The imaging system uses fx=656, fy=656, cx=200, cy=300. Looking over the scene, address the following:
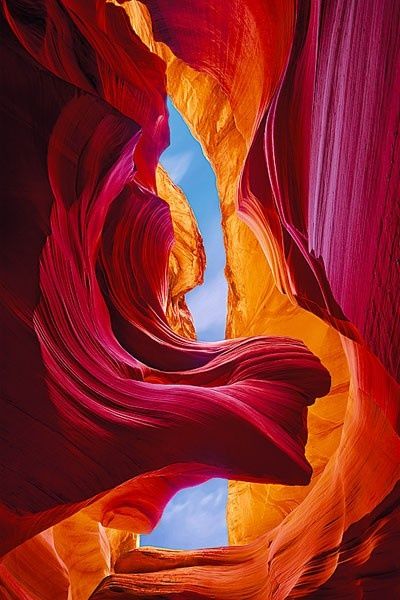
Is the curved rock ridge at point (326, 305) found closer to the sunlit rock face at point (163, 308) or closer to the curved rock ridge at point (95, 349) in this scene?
the sunlit rock face at point (163, 308)

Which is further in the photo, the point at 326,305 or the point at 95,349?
the point at 95,349

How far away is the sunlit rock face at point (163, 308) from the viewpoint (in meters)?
2.71

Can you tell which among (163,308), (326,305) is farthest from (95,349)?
(163,308)

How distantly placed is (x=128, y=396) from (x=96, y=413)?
0.32 metres

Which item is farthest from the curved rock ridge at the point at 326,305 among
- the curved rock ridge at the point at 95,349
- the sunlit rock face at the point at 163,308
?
the curved rock ridge at the point at 95,349

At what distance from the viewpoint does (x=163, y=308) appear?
5.51 m

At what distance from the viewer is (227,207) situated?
708cm

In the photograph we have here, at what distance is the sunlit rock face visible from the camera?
8.88ft

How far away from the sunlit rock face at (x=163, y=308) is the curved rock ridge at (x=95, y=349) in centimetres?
1

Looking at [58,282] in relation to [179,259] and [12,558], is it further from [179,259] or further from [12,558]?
[179,259]

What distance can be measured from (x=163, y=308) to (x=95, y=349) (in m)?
1.64

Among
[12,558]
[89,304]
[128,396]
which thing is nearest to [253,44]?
[89,304]

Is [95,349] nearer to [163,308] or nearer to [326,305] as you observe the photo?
[326,305]

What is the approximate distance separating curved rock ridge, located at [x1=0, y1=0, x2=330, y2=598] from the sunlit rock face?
0.01 m
